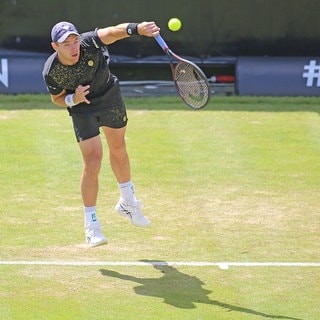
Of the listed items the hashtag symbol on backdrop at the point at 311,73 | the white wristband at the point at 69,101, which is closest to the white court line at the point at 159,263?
the white wristband at the point at 69,101

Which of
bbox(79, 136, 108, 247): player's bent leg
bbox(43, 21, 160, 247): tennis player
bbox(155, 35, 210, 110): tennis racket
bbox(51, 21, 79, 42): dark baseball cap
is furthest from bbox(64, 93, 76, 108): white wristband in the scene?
bbox(155, 35, 210, 110): tennis racket

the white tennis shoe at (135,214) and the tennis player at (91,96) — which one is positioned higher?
the tennis player at (91,96)

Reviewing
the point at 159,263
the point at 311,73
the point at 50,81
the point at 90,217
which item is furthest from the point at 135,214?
the point at 311,73

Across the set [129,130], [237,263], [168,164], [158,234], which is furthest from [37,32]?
[237,263]

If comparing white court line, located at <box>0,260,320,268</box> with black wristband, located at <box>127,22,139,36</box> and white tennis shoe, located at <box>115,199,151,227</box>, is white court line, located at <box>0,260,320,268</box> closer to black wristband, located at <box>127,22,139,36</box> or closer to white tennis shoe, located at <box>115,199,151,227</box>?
white tennis shoe, located at <box>115,199,151,227</box>

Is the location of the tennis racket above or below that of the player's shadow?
above

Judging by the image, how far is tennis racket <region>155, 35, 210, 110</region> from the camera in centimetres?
812

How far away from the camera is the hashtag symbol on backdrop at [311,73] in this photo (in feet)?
48.4

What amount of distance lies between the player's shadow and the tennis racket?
1325mm

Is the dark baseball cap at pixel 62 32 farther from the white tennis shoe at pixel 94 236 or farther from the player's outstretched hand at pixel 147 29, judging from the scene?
the white tennis shoe at pixel 94 236

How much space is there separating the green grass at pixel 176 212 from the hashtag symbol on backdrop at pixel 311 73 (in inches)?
14.3

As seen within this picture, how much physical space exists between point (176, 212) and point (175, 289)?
2140 mm

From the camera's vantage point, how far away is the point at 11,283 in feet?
25.1

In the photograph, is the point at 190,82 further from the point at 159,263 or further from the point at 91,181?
the point at 159,263
